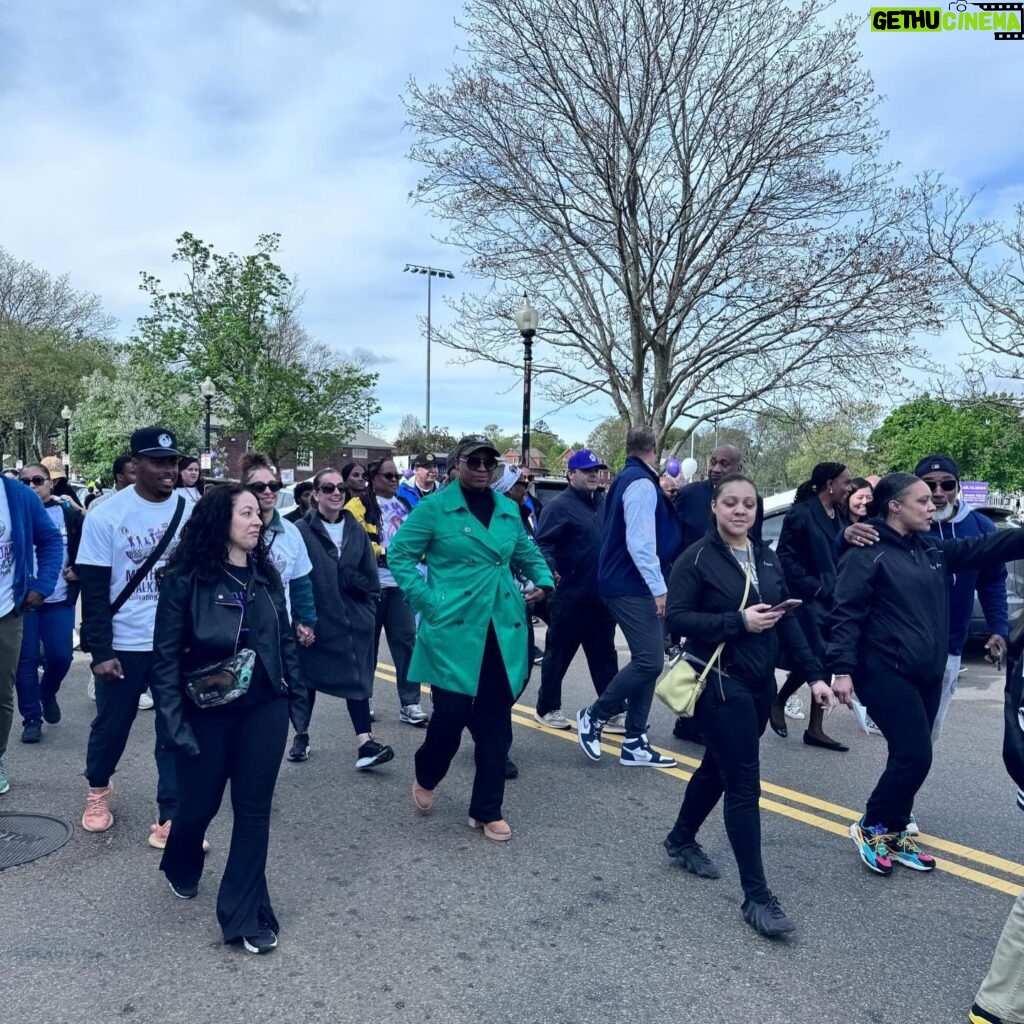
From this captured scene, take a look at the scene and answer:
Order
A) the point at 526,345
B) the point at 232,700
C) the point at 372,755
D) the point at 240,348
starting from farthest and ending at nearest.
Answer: the point at 240,348, the point at 526,345, the point at 372,755, the point at 232,700

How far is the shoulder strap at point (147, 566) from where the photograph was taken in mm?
4094

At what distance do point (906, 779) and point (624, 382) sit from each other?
1540cm

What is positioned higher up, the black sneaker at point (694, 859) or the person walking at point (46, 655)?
the person walking at point (46, 655)

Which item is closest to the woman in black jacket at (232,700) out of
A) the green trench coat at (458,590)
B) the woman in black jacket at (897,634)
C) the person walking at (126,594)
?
the person walking at (126,594)

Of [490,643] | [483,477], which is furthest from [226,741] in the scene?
[483,477]

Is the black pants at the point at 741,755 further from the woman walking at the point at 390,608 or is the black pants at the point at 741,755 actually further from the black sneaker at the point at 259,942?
the woman walking at the point at 390,608

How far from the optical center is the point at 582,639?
6098 millimetres

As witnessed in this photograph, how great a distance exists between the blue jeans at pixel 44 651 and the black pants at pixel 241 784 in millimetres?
3181

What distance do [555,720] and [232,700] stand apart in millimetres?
3620

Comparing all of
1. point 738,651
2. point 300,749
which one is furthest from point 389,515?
point 738,651

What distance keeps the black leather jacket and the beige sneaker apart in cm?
151

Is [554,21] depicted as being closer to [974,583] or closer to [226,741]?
[974,583]

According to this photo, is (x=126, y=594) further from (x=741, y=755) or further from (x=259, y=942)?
(x=741, y=755)

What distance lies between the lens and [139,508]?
4.15 metres
